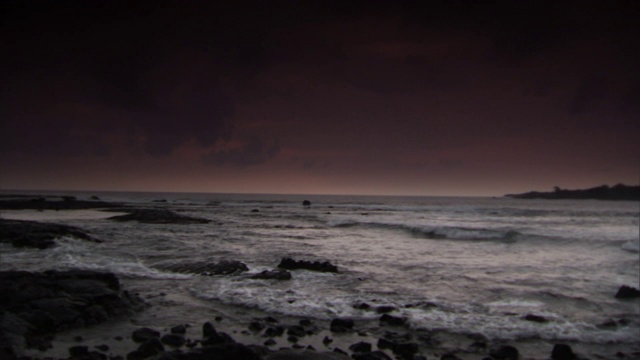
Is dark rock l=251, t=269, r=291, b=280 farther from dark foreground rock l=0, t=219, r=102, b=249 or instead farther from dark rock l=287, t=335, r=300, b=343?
dark foreground rock l=0, t=219, r=102, b=249

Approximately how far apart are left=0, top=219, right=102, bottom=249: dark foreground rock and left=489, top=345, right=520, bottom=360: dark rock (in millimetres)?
23156

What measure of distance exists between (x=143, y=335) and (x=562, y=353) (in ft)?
27.4

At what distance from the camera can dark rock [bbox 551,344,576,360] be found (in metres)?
8.34

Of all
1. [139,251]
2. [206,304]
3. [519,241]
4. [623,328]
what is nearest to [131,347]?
[206,304]

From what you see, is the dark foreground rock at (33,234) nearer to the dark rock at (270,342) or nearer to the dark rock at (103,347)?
the dark rock at (103,347)

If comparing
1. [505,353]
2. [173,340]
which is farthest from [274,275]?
[505,353]

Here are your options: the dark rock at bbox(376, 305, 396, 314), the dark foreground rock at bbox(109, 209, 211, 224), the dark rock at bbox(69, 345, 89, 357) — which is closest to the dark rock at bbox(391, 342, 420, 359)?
the dark rock at bbox(376, 305, 396, 314)

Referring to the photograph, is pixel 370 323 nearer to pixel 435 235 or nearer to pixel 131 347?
pixel 131 347

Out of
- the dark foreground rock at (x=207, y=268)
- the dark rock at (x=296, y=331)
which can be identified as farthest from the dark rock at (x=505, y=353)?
the dark foreground rock at (x=207, y=268)

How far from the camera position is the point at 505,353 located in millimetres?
8352

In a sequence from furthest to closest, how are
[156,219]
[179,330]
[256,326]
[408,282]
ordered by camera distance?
[156,219] < [408,282] < [256,326] < [179,330]

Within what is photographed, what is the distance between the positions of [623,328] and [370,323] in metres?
6.16

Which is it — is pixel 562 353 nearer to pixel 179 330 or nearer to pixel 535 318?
pixel 535 318

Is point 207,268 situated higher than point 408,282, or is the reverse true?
point 207,268
